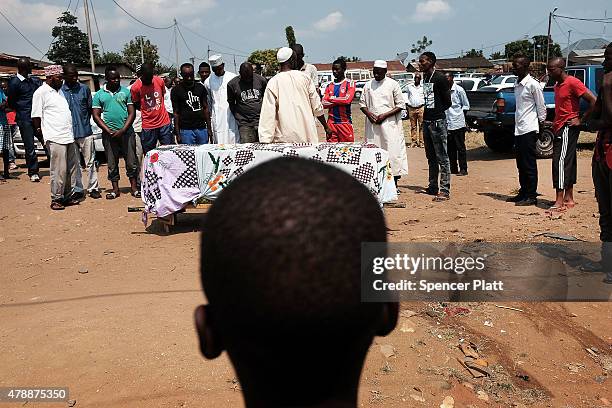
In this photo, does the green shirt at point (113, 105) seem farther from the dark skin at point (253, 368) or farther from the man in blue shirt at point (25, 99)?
the dark skin at point (253, 368)

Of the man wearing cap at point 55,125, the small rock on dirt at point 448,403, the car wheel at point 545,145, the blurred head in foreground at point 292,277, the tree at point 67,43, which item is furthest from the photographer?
the tree at point 67,43

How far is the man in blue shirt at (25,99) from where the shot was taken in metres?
9.17

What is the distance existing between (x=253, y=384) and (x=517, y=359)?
255 cm

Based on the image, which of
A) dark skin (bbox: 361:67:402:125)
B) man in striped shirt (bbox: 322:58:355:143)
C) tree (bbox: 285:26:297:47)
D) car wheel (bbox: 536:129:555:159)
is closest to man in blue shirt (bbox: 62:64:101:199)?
man in striped shirt (bbox: 322:58:355:143)

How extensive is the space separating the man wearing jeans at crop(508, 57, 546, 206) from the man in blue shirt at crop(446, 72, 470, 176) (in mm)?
2110

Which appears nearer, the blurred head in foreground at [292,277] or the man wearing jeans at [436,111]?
the blurred head in foreground at [292,277]

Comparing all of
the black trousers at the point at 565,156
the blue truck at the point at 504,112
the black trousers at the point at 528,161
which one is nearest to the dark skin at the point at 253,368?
the black trousers at the point at 565,156

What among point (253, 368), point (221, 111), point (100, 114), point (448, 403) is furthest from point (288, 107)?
point (253, 368)

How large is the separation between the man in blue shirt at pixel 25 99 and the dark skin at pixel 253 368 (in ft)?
30.7

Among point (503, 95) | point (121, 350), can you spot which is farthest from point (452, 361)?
point (503, 95)

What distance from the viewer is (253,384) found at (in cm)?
102

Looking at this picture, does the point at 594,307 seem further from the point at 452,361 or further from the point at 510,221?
the point at 510,221

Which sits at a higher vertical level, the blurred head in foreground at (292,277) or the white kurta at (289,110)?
the white kurta at (289,110)

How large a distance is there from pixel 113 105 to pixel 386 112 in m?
3.90
